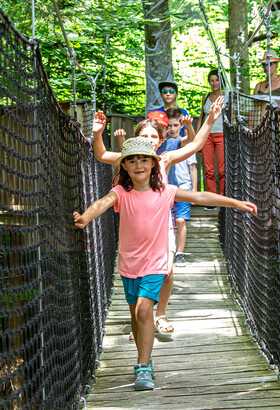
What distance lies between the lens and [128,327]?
4.74 metres

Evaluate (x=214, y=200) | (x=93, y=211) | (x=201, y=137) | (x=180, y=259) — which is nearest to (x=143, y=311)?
(x=93, y=211)

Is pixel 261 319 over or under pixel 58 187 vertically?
under

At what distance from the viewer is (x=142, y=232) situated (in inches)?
137

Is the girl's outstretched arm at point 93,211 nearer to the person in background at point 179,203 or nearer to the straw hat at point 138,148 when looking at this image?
the straw hat at point 138,148

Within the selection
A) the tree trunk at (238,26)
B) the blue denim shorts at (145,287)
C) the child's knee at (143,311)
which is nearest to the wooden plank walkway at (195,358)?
the child's knee at (143,311)

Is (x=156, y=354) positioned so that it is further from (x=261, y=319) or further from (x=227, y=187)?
(x=227, y=187)

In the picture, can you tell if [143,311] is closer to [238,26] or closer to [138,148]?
[138,148]

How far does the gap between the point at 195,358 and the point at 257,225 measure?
1.08m

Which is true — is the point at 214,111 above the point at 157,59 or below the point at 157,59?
below

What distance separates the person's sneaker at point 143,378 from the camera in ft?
11.1

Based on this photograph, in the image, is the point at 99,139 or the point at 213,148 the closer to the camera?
the point at 99,139

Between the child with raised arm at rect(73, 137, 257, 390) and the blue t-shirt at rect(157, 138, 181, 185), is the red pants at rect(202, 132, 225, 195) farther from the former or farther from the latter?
the child with raised arm at rect(73, 137, 257, 390)

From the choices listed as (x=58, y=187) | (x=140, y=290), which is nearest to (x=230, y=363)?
(x=140, y=290)

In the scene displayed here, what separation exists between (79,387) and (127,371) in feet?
2.21
